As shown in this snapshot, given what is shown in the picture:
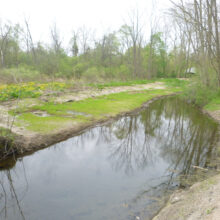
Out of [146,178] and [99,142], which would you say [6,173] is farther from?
[146,178]

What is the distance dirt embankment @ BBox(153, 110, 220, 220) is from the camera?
9.41ft

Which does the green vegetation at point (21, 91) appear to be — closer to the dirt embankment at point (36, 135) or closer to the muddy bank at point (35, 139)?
the dirt embankment at point (36, 135)

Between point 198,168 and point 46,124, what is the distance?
666cm

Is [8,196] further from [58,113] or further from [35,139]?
[58,113]

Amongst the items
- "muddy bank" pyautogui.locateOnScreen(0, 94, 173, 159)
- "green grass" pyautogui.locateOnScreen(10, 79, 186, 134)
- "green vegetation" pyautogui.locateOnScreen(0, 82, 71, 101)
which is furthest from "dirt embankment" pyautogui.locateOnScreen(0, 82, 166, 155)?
"green vegetation" pyautogui.locateOnScreen(0, 82, 71, 101)

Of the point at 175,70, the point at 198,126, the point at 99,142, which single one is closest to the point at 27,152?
the point at 99,142

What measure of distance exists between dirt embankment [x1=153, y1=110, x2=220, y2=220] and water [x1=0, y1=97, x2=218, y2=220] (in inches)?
13.3

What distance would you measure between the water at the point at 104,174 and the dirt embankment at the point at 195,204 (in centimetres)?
34

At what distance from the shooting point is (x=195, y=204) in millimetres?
3301

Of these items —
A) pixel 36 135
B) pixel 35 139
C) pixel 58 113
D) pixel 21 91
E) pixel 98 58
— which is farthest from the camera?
pixel 98 58

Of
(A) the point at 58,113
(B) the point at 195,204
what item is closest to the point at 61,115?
(A) the point at 58,113

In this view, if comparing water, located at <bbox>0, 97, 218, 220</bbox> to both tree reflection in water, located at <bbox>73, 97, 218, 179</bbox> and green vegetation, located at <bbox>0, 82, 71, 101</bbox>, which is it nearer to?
tree reflection in water, located at <bbox>73, 97, 218, 179</bbox>

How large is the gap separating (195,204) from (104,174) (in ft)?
8.93

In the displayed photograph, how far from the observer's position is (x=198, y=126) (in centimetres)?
990
